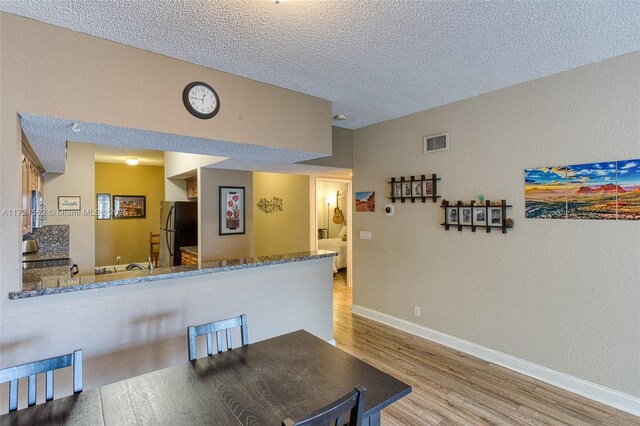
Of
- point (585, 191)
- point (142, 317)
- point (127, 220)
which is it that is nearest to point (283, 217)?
point (127, 220)

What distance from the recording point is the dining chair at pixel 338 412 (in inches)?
35.9

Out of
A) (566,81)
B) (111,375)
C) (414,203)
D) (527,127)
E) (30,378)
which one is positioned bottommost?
(111,375)

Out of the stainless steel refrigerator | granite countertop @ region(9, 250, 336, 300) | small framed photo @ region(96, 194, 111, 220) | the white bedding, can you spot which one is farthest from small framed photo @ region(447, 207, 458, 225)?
small framed photo @ region(96, 194, 111, 220)

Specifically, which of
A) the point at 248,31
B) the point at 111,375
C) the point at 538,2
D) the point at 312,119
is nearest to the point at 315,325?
the point at 111,375

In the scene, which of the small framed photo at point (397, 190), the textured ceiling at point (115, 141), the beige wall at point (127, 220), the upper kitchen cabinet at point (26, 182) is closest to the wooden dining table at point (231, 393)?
the textured ceiling at point (115, 141)

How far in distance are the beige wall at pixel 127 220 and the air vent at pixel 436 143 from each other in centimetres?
634

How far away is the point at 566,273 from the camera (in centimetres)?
263

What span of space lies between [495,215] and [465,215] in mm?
293

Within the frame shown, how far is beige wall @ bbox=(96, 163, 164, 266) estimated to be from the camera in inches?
267

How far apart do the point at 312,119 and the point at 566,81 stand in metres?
2.19

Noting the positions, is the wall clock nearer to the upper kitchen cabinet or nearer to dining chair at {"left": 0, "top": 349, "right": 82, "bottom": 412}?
the upper kitchen cabinet

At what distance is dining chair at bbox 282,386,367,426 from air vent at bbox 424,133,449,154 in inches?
119

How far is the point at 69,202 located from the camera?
172 inches

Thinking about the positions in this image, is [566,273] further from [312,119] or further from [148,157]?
[148,157]
